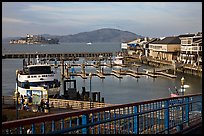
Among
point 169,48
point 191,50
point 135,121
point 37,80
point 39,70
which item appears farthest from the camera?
point 169,48

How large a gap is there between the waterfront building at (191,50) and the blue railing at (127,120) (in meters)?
30.6

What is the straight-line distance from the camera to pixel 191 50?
123 feet

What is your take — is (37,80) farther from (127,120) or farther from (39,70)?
(127,120)

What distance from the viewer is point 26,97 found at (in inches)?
642

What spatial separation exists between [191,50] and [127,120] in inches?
1384

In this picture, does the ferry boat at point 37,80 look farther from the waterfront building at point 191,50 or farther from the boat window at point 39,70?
the waterfront building at point 191,50

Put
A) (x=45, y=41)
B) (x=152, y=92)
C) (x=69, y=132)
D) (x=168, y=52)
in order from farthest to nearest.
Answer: (x=45, y=41), (x=168, y=52), (x=152, y=92), (x=69, y=132)

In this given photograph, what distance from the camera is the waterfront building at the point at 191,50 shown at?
116 feet

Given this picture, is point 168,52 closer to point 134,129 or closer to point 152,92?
point 152,92

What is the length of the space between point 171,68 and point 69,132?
3630 cm

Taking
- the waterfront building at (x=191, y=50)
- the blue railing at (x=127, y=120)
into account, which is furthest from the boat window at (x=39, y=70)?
the waterfront building at (x=191, y=50)

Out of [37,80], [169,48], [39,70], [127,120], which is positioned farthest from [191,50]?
[127,120]

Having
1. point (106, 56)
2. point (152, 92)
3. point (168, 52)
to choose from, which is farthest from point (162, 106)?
point (106, 56)

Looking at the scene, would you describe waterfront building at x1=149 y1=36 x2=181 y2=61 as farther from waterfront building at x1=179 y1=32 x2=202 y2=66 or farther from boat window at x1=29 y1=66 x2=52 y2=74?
boat window at x1=29 y1=66 x2=52 y2=74
